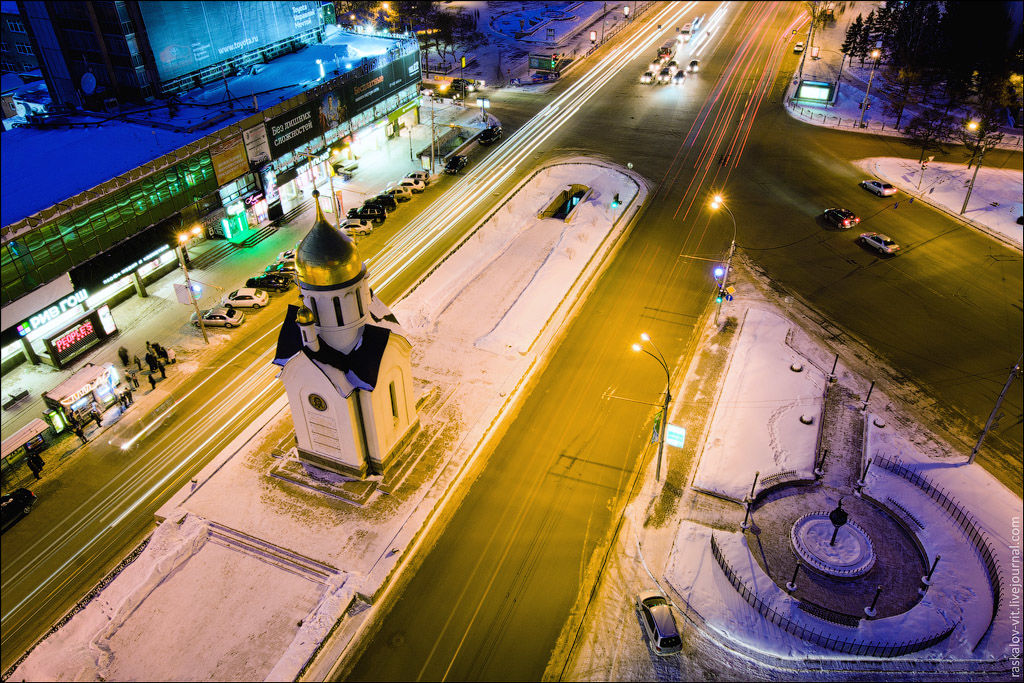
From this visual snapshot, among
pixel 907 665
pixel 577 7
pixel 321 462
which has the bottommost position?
pixel 907 665

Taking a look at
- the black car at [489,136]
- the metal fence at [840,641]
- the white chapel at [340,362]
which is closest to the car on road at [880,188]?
the black car at [489,136]

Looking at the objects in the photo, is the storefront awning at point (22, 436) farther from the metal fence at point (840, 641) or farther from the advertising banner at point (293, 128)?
the metal fence at point (840, 641)

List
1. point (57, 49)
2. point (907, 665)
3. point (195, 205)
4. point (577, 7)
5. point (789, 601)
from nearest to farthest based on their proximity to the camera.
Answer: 1. point (907, 665)
2. point (789, 601)
3. point (195, 205)
4. point (57, 49)
5. point (577, 7)

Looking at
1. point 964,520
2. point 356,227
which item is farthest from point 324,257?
point 964,520

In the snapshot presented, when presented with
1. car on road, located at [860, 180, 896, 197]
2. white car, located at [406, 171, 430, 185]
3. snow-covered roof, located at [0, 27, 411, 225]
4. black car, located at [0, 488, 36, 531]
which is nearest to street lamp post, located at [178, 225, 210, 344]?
snow-covered roof, located at [0, 27, 411, 225]

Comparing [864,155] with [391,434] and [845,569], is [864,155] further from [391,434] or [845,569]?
[391,434]

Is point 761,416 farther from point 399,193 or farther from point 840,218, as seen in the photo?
point 399,193

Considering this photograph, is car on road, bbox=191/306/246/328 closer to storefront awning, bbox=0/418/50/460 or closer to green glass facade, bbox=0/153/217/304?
green glass facade, bbox=0/153/217/304

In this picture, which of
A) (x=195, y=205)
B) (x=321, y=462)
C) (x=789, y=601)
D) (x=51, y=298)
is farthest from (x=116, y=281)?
(x=789, y=601)

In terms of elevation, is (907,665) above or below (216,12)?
below
